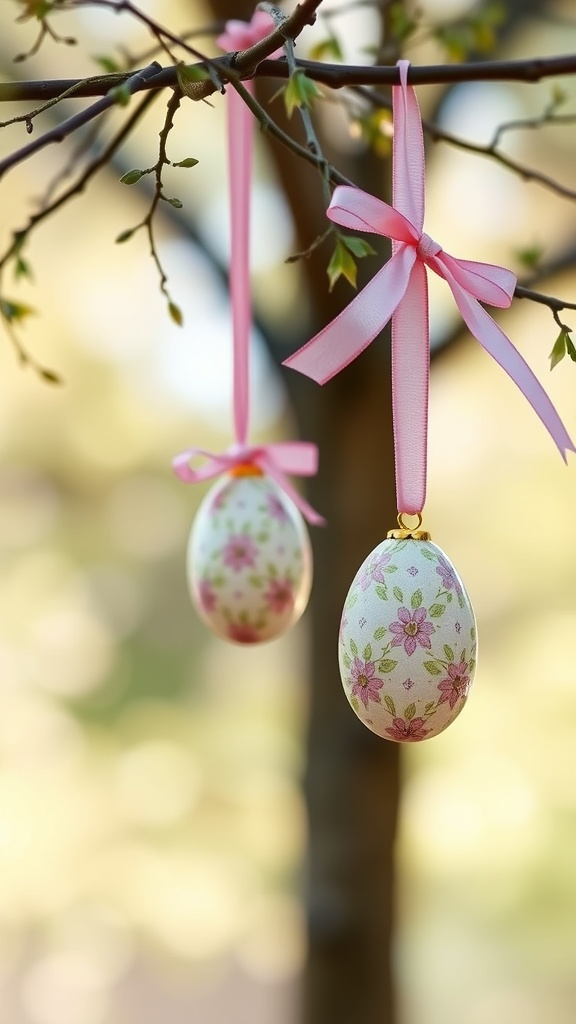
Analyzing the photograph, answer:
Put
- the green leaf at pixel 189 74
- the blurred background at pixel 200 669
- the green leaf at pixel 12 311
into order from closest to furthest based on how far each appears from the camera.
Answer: the green leaf at pixel 189 74
the green leaf at pixel 12 311
the blurred background at pixel 200 669

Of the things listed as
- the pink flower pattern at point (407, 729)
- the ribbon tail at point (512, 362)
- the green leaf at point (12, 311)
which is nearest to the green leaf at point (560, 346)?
the ribbon tail at point (512, 362)

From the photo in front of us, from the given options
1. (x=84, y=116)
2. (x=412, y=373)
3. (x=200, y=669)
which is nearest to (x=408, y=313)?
(x=412, y=373)

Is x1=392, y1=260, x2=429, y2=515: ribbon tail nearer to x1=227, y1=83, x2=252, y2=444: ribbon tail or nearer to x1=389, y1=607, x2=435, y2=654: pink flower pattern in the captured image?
x1=389, y1=607, x2=435, y2=654: pink flower pattern

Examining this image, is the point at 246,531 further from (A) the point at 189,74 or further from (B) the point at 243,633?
(A) the point at 189,74

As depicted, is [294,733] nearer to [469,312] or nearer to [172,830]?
[172,830]

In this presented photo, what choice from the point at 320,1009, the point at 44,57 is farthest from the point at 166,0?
the point at 320,1009

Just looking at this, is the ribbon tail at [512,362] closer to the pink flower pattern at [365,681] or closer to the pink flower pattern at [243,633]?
the pink flower pattern at [365,681]
